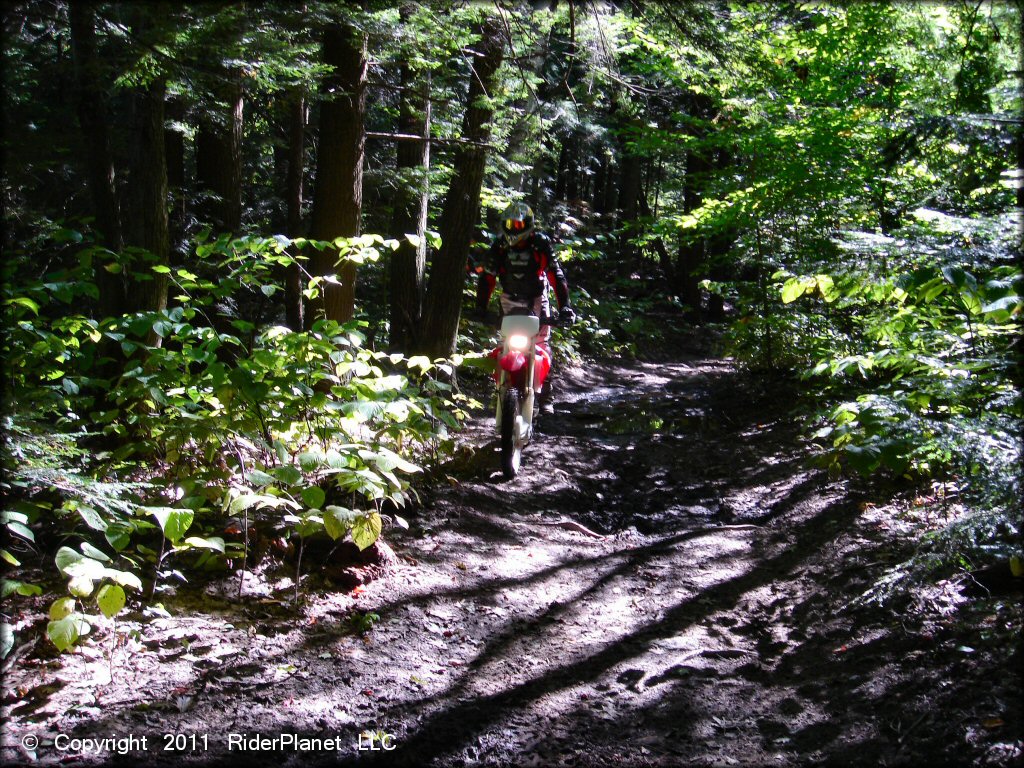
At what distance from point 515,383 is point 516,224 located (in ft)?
5.67

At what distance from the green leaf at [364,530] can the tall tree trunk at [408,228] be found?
5656mm

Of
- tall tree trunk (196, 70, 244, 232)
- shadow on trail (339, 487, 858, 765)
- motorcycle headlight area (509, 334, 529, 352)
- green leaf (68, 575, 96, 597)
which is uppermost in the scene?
tall tree trunk (196, 70, 244, 232)

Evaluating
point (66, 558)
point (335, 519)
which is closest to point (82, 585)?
point (66, 558)

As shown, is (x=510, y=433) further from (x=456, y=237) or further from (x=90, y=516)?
(x=90, y=516)

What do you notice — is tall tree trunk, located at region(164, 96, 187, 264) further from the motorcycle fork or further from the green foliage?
the motorcycle fork

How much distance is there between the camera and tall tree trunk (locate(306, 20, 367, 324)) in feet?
20.1

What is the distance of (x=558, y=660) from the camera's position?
13.0 feet

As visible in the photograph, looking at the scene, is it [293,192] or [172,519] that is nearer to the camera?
[172,519]

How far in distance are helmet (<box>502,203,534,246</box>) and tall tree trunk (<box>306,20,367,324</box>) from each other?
1.74m

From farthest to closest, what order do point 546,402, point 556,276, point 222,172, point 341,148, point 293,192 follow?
point 546,402 → point 293,192 → point 222,172 → point 556,276 → point 341,148

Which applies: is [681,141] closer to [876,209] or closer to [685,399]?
[876,209]

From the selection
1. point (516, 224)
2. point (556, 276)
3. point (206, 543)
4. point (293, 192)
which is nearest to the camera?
point (206, 543)

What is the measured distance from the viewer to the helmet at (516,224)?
7.53 m

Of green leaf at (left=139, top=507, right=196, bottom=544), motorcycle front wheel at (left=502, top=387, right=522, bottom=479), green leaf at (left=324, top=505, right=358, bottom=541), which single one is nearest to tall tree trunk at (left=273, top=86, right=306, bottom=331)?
motorcycle front wheel at (left=502, top=387, right=522, bottom=479)
